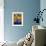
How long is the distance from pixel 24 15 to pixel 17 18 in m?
0.32

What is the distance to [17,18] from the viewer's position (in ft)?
18.9

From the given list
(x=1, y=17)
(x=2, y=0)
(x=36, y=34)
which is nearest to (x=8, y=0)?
(x=2, y=0)

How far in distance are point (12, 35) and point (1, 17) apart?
885mm

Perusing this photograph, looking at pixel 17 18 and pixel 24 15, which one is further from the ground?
pixel 24 15

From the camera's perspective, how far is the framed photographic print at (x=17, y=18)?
18.8 feet

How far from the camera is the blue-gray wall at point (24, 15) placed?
5.67 meters

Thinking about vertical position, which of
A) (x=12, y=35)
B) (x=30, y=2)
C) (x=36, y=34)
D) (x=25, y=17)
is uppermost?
(x=30, y=2)

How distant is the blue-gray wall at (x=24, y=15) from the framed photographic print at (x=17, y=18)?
127 millimetres

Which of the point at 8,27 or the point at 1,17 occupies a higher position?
the point at 1,17

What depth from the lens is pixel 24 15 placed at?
5723mm

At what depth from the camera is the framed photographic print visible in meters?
5.72

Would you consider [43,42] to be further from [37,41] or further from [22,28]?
[22,28]

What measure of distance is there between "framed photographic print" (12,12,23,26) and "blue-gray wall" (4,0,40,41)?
0.42 ft

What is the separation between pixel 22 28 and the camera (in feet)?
18.8
